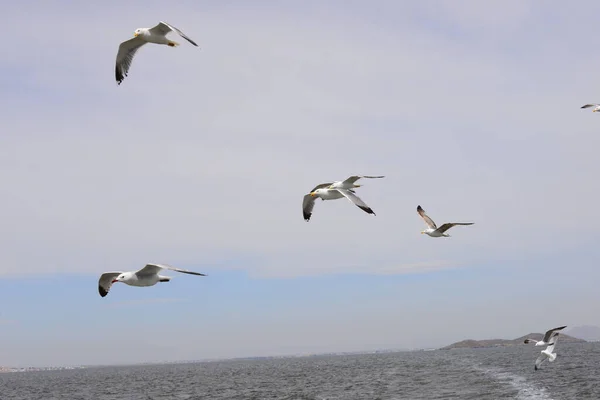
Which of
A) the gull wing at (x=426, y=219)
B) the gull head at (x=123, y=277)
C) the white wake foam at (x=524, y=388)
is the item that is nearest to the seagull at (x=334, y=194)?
the gull wing at (x=426, y=219)

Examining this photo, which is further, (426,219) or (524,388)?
(524,388)

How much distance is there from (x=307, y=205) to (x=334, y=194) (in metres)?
3.58

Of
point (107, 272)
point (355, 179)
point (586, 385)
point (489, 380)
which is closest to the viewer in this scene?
point (107, 272)

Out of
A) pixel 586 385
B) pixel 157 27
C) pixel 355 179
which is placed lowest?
pixel 586 385

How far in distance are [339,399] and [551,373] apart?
26033 millimetres

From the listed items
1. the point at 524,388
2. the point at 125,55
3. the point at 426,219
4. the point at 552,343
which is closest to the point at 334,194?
the point at 426,219

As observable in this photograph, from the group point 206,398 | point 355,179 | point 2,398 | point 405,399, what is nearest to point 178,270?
point 355,179

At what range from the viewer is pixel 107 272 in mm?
21594

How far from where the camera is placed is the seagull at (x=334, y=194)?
2359cm

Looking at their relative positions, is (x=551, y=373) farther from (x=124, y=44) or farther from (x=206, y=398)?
(x=124, y=44)

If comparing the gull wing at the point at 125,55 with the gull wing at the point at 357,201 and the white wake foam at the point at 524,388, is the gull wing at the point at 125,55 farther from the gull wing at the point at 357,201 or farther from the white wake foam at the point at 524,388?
the white wake foam at the point at 524,388

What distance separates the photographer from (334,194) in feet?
92.0

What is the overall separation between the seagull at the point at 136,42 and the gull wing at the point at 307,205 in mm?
11106

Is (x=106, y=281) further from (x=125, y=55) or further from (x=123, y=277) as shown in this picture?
(x=125, y=55)
